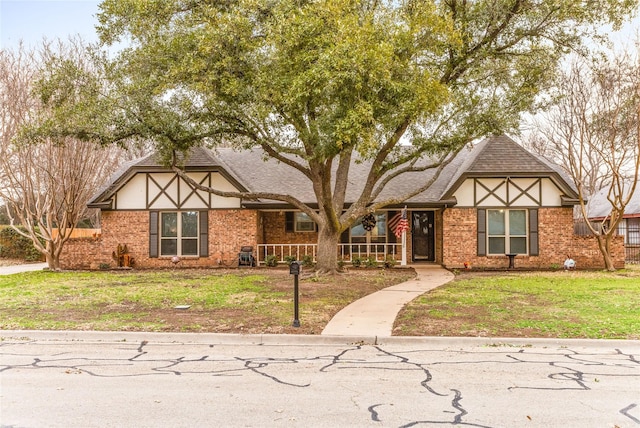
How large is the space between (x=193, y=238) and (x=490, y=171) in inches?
455

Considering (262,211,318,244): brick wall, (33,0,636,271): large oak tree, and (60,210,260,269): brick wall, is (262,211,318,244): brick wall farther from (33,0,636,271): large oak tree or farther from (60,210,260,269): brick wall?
(33,0,636,271): large oak tree

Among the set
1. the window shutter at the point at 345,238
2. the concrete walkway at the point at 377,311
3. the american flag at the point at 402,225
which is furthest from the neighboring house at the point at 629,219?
the concrete walkway at the point at 377,311

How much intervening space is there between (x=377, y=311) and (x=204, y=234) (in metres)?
11.6

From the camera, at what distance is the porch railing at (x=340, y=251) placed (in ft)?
70.2

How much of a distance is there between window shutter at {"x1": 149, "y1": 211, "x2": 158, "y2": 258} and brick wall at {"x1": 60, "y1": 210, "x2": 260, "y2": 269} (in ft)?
0.44

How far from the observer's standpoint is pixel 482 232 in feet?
68.4

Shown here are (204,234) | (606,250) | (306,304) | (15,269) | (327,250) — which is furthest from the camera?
(15,269)

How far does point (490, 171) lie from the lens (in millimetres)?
20422

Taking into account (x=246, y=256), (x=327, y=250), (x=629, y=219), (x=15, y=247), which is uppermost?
(x=629, y=219)

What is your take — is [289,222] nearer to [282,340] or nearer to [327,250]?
[327,250]

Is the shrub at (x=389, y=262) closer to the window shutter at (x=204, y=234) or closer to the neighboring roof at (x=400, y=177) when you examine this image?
the neighboring roof at (x=400, y=177)

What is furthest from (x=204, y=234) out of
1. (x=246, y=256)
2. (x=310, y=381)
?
(x=310, y=381)

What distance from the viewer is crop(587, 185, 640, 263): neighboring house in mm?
25328

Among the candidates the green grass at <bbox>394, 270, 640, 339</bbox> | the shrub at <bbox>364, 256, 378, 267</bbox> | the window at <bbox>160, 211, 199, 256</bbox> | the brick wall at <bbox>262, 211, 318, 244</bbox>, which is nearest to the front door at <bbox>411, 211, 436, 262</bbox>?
the shrub at <bbox>364, 256, 378, 267</bbox>
